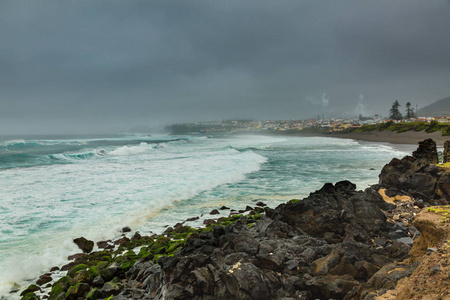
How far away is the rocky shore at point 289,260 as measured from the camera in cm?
429

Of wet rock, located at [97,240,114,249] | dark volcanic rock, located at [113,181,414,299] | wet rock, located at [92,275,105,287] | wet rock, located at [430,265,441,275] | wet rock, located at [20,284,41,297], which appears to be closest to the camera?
wet rock, located at [430,265,441,275]

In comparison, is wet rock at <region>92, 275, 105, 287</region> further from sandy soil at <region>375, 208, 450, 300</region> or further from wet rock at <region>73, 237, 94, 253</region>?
sandy soil at <region>375, 208, 450, 300</region>

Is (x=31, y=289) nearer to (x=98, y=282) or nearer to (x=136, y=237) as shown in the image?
(x=98, y=282)

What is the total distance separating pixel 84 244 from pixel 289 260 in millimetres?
7013

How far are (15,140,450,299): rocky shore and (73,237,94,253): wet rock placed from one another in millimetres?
34

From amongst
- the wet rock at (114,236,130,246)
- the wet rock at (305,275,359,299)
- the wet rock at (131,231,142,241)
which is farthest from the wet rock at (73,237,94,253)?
the wet rock at (305,275,359,299)

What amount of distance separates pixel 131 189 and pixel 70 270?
9379 mm

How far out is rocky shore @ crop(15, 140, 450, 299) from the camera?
14.1 ft

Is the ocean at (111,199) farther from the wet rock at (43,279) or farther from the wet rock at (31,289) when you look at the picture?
the wet rock at (31,289)

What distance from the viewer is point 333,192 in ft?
32.7

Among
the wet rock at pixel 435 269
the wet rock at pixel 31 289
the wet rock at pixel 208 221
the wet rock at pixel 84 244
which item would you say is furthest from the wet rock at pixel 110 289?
the wet rock at pixel 435 269

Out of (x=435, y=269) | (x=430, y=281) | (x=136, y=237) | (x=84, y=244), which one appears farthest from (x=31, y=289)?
(x=435, y=269)

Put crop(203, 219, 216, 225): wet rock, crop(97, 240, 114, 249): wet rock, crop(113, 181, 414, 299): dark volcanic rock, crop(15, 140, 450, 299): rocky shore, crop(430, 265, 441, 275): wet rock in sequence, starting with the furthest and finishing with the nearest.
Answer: crop(203, 219, 216, 225): wet rock, crop(97, 240, 114, 249): wet rock, crop(113, 181, 414, 299): dark volcanic rock, crop(15, 140, 450, 299): rocky shore, crop(430, 265, 441, 275): wet rock

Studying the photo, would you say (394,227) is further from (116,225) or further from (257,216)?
(116,225)
